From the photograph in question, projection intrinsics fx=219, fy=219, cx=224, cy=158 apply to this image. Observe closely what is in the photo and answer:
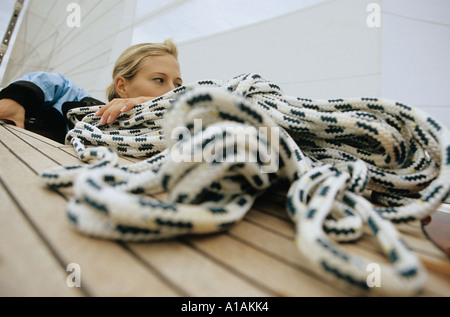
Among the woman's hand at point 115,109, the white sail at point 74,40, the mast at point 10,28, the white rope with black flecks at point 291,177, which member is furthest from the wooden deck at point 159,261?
the mast at point 10,28

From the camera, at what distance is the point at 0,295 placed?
176 mm

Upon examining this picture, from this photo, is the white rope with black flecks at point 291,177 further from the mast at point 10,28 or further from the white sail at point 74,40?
the mast at point 10,28

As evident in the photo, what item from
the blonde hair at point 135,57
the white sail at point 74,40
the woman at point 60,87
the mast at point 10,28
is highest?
the mast at point 10,28

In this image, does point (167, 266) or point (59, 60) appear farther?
point (59, 60)

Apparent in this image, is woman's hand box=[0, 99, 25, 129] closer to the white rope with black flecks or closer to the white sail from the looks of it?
the white rope with black flecks

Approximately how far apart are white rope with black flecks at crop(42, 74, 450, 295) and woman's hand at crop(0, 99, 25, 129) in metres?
0.98

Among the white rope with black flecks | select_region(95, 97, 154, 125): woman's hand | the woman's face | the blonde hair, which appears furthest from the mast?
the white rope with black flecks

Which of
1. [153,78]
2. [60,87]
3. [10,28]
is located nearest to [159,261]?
[153,78]

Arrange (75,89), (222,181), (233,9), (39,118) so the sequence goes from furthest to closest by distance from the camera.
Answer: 1. (233,9)
2. (75,89)
3. (39,118)
4. (222,181)

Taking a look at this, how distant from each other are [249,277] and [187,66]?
9.41 ft

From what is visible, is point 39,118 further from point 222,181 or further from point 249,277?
point 249,277

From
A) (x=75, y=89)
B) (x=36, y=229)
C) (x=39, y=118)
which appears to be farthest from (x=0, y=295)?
(x=75, y=89)

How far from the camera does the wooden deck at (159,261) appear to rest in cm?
20

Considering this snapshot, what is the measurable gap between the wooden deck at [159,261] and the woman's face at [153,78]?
89 cm
